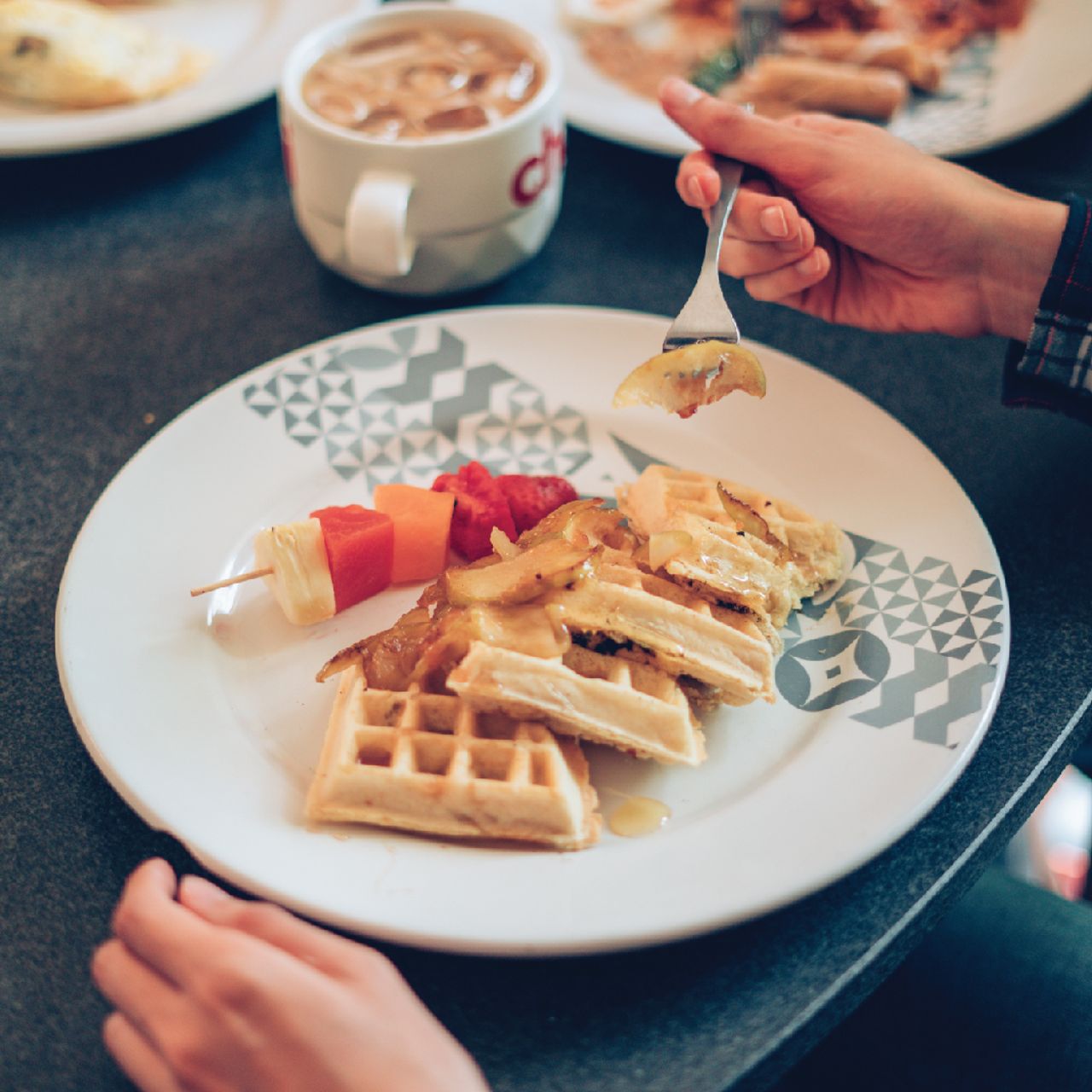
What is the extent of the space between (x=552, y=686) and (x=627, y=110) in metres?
1.63

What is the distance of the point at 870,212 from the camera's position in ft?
5.70

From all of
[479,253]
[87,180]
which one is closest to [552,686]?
[479,253]

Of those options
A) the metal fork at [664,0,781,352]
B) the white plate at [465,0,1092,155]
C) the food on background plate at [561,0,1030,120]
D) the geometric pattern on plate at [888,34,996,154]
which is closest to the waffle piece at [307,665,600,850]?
the metal fork at [664,0,781,352]

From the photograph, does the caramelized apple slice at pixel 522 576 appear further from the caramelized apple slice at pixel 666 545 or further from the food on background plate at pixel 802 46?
the food on background plate at pixel 802 46

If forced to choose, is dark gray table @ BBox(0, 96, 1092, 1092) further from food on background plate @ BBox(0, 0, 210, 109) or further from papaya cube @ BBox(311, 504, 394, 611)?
papaya cube @ BBox(311, 504, 394, 611)

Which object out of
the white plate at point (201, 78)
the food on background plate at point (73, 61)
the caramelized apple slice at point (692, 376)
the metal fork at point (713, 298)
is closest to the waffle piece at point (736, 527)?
the caramelized apple slice at point (692, 376)

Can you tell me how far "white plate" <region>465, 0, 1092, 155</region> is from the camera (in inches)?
86.4

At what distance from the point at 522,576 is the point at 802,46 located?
86.1 inches

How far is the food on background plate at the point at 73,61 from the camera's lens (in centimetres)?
221

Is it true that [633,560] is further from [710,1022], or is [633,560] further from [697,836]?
[710,1022]

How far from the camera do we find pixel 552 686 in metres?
1.19

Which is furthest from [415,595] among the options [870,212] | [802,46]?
[802,46]

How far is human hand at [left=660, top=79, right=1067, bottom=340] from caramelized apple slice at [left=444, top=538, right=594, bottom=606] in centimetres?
71

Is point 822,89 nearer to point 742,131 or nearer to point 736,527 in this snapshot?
point 742,131
